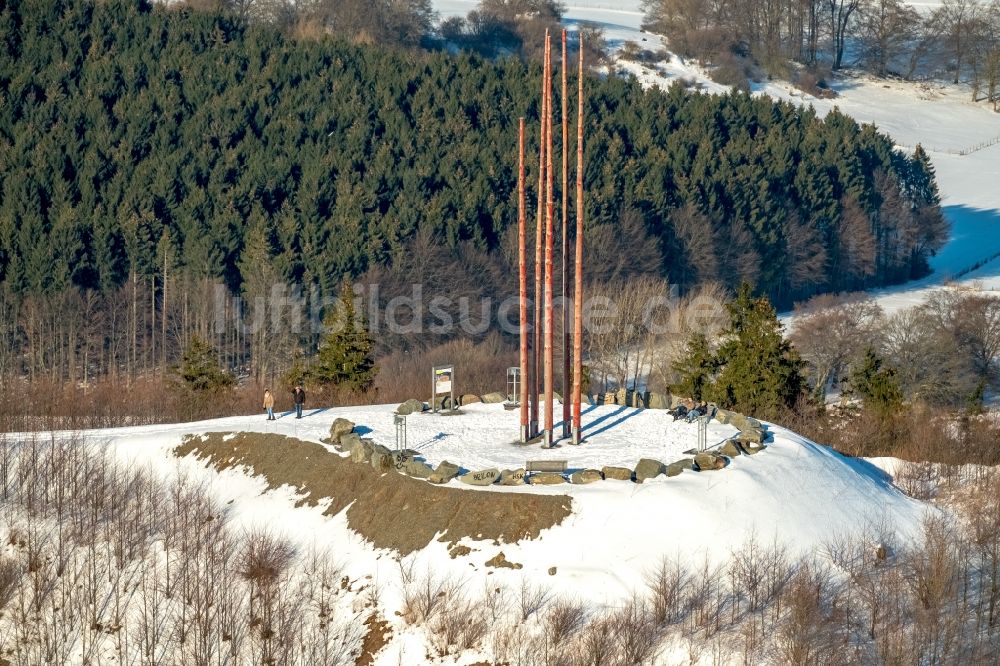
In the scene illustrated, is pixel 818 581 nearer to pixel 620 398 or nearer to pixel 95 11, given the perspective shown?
pixel 620 398

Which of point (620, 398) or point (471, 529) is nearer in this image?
point (471, 529)

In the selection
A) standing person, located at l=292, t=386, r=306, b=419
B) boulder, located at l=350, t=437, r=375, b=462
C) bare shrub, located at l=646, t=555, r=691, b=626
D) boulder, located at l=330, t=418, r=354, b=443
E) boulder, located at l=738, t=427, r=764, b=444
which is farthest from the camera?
standing person, located at l=292, t=386, r=306, b=419

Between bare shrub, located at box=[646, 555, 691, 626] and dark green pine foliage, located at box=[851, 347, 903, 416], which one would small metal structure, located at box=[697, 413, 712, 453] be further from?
dark green pine foliage, located at box=[851, 347, 903, 416]

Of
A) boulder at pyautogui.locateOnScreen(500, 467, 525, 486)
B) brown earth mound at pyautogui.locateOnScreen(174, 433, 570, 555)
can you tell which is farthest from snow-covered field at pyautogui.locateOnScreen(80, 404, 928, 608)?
brown earth mound at pyautogui.locateOnScreen(174, 433, 570, 555)

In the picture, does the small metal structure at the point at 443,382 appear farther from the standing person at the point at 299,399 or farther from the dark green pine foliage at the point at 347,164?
the dark green pine foliage at the point at 347,164

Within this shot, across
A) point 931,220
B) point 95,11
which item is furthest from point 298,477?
point 931,220

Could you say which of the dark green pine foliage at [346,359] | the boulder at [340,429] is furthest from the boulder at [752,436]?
the dark green pine foliage at [346,359]
